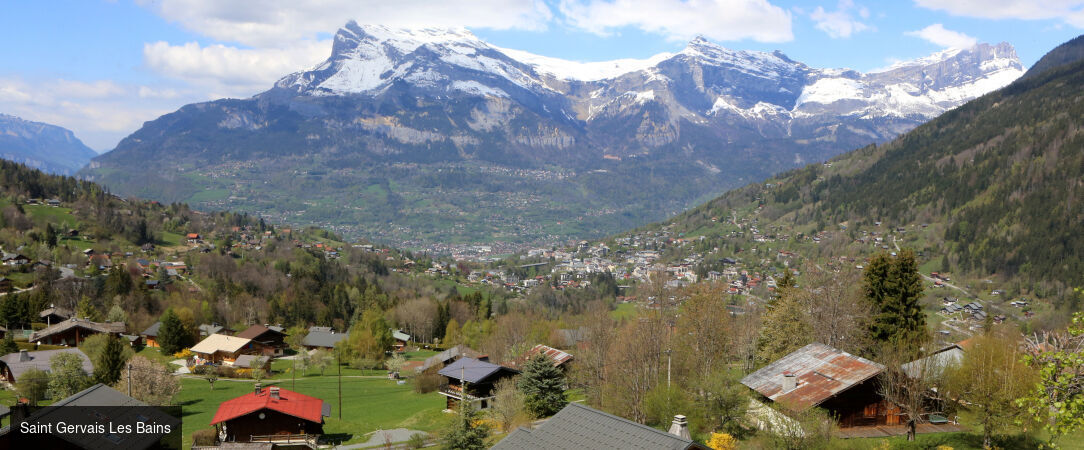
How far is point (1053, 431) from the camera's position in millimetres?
13906

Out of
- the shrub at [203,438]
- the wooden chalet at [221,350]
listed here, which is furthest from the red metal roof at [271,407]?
the wooden chalet at [221,350]

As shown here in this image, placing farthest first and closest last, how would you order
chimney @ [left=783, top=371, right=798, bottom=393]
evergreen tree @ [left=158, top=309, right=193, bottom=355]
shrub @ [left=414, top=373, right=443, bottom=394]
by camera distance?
evergreen tree @ [left=158, top=309, right=193, bottom=355]
shrub @ [left=414, top=373, right=443, bottom=394]
chimney @ [left=783, top=371, right=798, bottom=393]

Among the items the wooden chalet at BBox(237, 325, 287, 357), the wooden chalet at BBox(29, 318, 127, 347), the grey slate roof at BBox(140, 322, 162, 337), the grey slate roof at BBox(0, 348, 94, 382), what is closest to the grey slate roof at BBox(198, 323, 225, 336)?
the grey slate roof at BBox(140, 322, 162, 337)

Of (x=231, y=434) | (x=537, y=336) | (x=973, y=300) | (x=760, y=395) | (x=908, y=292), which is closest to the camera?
(x=760, y=395)

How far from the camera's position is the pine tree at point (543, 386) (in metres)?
48.2

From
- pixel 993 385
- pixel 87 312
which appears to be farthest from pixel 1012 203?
pixel 87 312

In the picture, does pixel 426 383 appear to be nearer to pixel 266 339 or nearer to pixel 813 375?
pixel 266 339

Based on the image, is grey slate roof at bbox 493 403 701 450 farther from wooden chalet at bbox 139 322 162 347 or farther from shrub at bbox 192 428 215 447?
wooden chalet at bbox 139 322 162 347

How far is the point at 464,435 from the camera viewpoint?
111 ft

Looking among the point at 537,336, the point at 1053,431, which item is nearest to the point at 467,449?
the point at 1053,431

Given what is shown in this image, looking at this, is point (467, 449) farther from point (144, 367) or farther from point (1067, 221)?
point (1067, 221)

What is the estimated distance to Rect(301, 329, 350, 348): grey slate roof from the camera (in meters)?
101

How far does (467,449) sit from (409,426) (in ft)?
67.5

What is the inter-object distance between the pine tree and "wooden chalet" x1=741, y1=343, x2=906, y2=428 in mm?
14721
